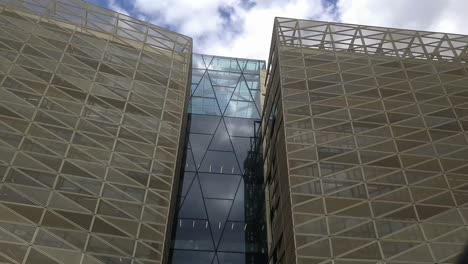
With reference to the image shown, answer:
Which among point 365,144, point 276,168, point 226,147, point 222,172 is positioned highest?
point 226,147

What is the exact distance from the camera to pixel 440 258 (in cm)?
1377

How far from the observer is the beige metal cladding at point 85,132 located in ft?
45.8

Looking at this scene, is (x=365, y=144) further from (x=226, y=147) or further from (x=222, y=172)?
(x=226, y=147)

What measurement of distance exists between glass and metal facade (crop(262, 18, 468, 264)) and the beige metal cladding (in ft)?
15.0

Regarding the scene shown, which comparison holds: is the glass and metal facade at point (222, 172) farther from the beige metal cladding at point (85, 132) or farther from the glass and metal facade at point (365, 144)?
the beige metal cladding at point (85, 132)

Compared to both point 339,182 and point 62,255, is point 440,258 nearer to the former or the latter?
point 339,182

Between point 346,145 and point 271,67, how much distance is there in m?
8.16

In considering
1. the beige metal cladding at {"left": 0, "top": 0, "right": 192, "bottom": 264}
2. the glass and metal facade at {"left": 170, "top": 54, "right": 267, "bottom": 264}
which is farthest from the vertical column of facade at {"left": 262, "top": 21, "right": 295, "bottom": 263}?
the beige metal cladding at {"left": 0, "top": 0, "right": 192, "bottom": 264}

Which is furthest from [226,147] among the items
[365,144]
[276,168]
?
[365,144]

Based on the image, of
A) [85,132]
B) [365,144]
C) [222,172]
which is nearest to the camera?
[85,132]

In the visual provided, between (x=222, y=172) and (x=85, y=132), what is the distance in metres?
7.21

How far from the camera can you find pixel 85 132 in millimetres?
16969

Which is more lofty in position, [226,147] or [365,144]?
[226,147]

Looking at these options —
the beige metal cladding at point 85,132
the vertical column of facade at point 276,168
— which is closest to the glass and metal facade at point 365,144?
the vertical column of facade at point 276,168
